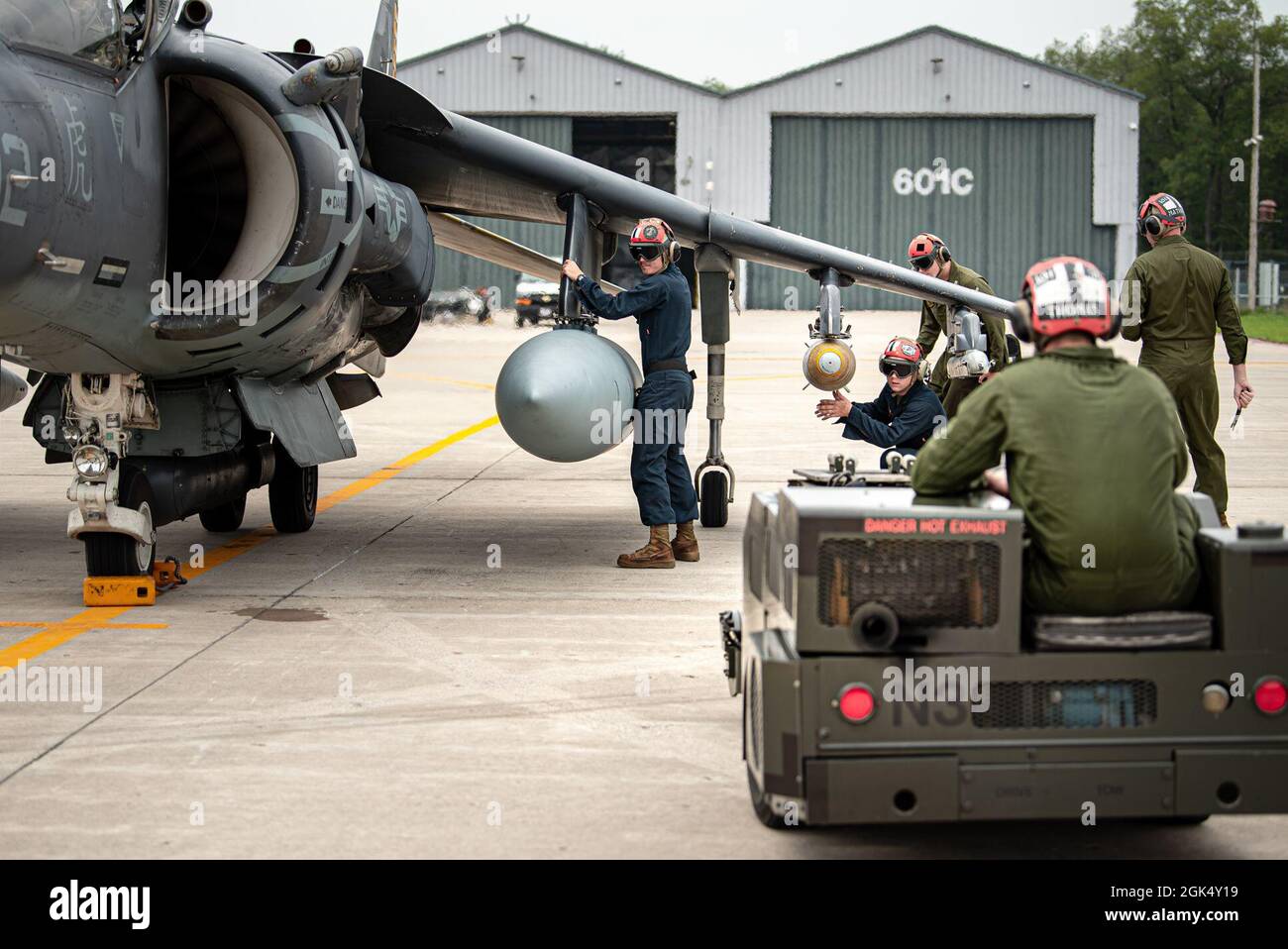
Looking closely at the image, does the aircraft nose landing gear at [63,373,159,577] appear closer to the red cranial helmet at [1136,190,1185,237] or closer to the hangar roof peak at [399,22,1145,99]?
the red cranial helmet at [1136,190,1185,237]

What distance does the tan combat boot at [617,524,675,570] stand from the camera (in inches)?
367

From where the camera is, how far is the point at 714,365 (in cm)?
1112

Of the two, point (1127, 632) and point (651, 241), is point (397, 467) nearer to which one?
point (651, 241)

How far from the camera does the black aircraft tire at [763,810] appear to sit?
468 cm

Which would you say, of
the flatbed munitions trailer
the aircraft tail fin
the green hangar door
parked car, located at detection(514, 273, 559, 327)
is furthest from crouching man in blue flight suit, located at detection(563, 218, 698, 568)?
the green hangar door

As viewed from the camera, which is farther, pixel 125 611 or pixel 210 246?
pixel 210 246

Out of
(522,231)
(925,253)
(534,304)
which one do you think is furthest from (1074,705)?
(522,231)

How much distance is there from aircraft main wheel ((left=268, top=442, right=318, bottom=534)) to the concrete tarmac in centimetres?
20

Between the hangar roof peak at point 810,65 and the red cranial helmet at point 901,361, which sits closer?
the red cranial helmet at point 901,361

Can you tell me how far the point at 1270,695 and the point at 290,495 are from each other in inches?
298

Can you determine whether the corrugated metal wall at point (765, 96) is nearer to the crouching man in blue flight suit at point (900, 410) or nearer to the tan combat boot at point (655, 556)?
the tan combat boot at point (655, 556)

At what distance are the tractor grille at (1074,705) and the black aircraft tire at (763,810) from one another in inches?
33.5

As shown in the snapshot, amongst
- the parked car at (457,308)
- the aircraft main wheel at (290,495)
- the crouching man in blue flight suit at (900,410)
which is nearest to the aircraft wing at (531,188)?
the crouching man in blue flight suit at (900,410)

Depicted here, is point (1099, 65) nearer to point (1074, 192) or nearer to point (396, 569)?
point (1074, 192)
